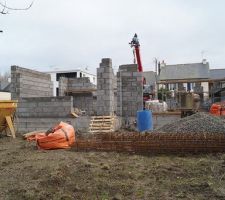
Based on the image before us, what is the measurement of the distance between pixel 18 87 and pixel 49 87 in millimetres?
2722

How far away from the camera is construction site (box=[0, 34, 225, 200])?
464 centimetres

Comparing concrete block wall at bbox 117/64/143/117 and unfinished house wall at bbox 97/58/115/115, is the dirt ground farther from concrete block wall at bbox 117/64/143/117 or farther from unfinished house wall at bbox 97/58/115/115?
concrete block wall at bbox 117/64/143/117

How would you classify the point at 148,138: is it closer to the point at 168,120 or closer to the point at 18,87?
the point at 168,120

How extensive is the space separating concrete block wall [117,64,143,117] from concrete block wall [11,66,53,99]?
401 cm

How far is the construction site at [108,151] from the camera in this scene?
464 centimetres

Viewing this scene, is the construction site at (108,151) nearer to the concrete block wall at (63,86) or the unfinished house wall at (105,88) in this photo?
the unfinished house wall at (105,88)

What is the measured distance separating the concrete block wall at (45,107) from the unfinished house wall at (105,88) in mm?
1039

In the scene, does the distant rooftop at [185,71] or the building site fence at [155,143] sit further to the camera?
the distant rooftop at [185,71]

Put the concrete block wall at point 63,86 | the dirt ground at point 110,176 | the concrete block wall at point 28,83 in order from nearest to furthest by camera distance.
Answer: the dirt ground at point 110,176 → the concrete block wall at point 28,83 → the concrete block wall at point 63,86

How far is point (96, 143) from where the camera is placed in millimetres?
7781

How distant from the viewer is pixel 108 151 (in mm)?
7656

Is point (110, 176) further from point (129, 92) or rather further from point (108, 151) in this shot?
point (129, 92)

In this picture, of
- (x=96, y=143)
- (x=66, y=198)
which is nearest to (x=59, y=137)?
(x=96, y=143)

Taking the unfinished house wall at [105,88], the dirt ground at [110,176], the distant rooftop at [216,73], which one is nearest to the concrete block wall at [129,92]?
the unfinished house wall at [105,88]
